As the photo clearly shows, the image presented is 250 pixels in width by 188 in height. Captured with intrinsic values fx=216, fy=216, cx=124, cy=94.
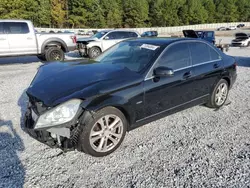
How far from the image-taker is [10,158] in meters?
2.84

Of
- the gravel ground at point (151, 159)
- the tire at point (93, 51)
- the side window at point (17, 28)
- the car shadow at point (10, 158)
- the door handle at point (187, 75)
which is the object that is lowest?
the gravel ground at point (151, 159)

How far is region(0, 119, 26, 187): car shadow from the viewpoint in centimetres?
245

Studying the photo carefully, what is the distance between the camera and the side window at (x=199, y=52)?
A: 397 cm

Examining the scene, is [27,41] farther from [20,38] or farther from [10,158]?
[10,158]

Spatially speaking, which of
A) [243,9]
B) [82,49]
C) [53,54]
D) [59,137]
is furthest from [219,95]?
[243,9]

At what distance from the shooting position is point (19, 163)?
2752 millimetres

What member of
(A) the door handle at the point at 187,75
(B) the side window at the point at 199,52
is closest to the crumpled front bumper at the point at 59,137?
(A) the door handle at the point at 187,75

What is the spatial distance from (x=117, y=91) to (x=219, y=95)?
2.68 metres

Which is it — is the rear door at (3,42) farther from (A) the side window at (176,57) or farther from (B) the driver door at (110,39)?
(A) the side window at (176,57)

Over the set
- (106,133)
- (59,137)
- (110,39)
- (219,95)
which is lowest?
(219,95)

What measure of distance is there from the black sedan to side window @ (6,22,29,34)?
6244 mm

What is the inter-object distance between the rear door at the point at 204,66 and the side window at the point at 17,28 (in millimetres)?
→ 7688

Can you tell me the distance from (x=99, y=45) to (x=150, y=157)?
9519mm

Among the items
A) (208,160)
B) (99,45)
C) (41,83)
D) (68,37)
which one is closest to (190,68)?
(208,160)
